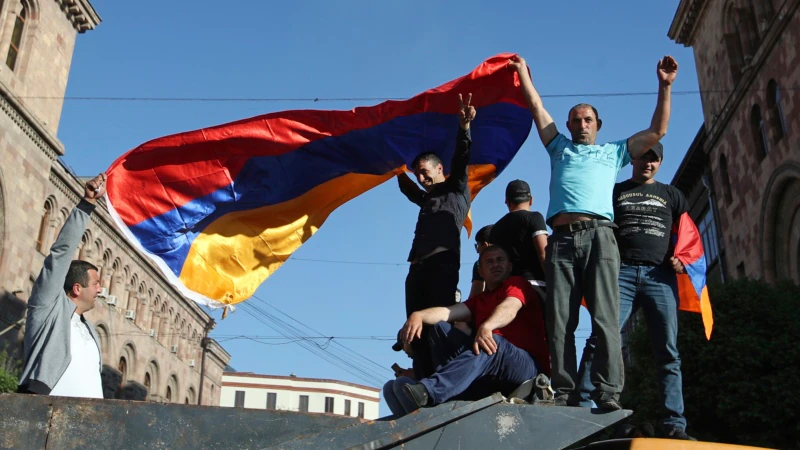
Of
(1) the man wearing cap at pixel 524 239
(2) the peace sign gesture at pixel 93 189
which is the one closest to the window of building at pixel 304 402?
(1) the man wearing cap at pixel 524 239

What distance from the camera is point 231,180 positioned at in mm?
8102

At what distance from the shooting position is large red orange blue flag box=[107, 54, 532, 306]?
7.77 metres

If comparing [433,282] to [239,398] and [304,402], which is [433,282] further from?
[239,398]

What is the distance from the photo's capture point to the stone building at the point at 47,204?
1006 inches

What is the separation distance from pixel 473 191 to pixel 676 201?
2.57 meters

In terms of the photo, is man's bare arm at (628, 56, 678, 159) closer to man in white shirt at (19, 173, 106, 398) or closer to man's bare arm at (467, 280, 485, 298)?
man's bare arm at (467, 280, 485, 298)

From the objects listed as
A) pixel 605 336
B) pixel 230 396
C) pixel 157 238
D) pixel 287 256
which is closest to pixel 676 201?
pixel 605 336

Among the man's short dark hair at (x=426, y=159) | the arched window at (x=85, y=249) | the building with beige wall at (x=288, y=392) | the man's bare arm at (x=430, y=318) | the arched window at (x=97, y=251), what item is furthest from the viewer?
the building with beige wall at (x=288, y=392)

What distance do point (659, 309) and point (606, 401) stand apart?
138cm

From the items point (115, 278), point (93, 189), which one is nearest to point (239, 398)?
point (115, 278)

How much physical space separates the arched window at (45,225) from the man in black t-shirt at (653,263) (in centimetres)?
2702

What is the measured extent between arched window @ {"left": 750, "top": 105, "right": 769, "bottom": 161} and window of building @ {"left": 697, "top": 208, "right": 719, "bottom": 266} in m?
5.50

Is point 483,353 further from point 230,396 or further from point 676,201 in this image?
point 230,396

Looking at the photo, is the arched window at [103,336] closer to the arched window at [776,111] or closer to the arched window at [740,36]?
the arched window at [740,36]
